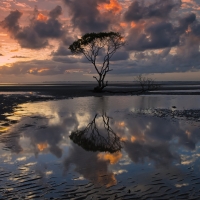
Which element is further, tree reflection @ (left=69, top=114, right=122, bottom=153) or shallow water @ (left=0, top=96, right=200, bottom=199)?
tree reflection @ (left=69, top=114, right=122, bottom=153)

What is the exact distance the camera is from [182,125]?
54.3 ft

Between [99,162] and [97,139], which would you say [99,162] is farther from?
[97,139]

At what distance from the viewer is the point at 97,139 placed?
41.8 ft

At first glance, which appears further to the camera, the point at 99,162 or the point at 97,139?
the point at 97,139

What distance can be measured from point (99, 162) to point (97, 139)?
3.80m

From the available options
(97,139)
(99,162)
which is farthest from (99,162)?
(97,139)

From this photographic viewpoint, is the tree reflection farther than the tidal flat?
Yes

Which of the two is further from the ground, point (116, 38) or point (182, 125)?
point (116, 38)

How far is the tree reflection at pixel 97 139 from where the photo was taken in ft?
36.3

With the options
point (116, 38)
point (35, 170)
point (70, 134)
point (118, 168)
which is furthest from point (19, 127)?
point (116, 38)

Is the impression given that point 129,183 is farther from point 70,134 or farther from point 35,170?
point 70,134

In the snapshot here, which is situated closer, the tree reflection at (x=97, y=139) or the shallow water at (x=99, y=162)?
the shallow water at (x=99, y=162)

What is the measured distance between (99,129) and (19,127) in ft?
16.4

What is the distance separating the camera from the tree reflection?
36.3 ft
